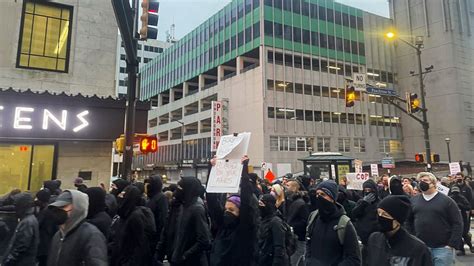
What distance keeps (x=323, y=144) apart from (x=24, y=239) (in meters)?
45.0

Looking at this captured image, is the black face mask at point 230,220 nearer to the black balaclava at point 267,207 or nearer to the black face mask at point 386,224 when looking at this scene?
the black balaclava at point 267,207

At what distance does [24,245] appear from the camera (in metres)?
4.70

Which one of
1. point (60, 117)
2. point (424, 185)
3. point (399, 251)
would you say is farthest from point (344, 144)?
point (399, 251)

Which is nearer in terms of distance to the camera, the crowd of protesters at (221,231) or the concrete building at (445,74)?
the crowd of protesters at (221,231)

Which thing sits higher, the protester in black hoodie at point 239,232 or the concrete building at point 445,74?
the concrete building at point 445,74

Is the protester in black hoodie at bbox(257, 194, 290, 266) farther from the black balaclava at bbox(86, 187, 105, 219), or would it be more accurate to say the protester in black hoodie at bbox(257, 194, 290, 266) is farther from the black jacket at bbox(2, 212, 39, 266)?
the black jacket at bbox(2, 212, 39, 266)

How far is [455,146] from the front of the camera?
50.2 m

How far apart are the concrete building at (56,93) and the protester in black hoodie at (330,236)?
8.72 meters

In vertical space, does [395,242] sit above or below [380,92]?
below

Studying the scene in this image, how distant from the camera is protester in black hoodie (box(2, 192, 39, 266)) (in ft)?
15.2

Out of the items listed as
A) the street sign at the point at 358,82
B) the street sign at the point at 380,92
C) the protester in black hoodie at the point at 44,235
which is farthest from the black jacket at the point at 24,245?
the street sign at the point at 380,92

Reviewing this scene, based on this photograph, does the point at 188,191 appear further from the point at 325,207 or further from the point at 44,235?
the point at 44,235

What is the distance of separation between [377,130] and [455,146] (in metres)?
11.0

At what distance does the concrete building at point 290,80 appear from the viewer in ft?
147
